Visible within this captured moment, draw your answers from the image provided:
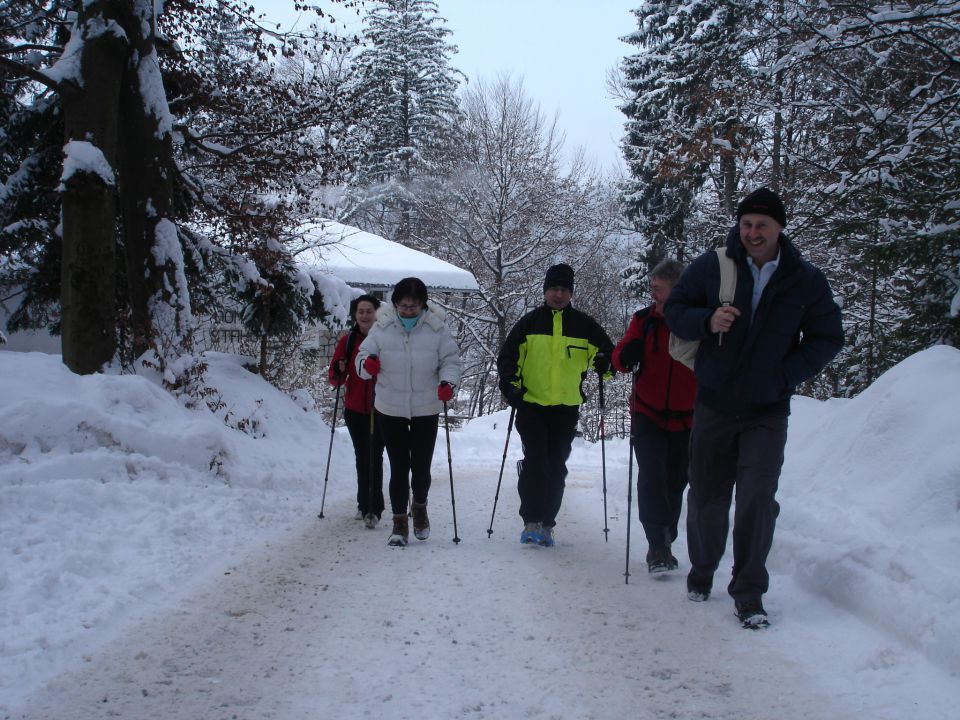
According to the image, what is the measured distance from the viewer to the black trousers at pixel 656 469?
5.73 meters

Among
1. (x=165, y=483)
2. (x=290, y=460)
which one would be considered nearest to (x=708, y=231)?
(x=290, y=460)

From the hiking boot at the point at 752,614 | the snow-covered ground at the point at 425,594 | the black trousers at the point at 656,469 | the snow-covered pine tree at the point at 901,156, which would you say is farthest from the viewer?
the snow-covered pine tree at the point at 901,156

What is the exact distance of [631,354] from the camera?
19.2 feet

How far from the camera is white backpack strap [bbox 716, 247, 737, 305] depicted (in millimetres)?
4582

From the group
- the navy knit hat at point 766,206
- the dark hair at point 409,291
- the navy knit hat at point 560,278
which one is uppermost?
the navy knit hat at point 766,206

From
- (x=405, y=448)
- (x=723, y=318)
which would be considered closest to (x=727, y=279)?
(x=723, y=318)

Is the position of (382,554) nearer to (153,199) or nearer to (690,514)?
(690,514)

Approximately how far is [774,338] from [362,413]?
14.2 feet

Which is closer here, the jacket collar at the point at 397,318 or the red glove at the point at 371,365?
the red glove at the point at 371,365

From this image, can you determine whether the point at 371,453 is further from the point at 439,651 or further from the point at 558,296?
the point at 439,651

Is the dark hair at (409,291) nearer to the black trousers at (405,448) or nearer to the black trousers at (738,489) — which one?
the black trousers at (405,448)

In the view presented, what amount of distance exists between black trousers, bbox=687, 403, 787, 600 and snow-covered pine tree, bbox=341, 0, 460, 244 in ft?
105

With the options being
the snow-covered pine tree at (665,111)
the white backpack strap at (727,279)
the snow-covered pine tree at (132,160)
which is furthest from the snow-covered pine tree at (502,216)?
the white backpack strap at (727,279)

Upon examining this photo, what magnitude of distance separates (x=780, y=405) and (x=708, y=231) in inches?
771
